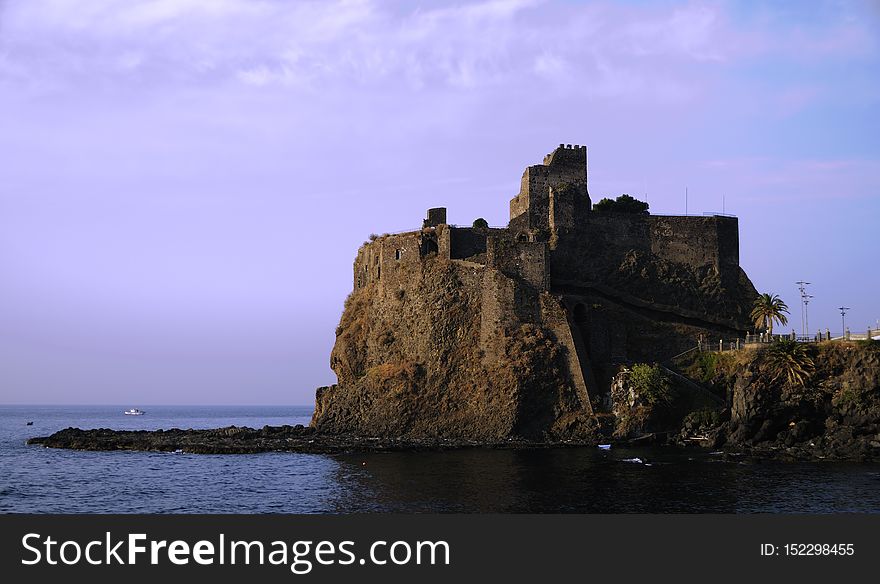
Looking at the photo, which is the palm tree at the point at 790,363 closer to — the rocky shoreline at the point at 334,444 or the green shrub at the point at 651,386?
the rocky shoreline at the point at 334,444

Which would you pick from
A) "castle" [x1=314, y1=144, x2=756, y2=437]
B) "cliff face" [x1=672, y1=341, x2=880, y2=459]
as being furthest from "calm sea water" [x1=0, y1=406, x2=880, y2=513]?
"castle" [x1=314, y1=144, x2=756, y2=437]

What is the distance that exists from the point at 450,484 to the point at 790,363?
34817 mm

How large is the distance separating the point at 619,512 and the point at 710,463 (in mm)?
20936

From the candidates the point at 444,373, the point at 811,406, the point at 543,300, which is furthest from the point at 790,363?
the point at 444,373

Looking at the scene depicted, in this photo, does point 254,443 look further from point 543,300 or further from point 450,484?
point 450,484

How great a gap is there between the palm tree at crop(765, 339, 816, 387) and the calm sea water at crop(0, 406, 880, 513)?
11113 mm

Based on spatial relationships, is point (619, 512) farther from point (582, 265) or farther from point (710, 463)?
point (582, 265)

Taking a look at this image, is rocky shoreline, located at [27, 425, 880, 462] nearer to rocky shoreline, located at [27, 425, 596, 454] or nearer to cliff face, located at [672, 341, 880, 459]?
rocky shoreline, located at [27, 425, 596, 454]

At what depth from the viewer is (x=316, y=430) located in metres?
87.3

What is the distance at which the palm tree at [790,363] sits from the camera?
2704 inches

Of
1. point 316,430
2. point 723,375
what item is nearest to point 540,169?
point 723,375

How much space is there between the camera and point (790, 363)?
69.6 meters

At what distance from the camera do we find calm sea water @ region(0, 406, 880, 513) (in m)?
44.0

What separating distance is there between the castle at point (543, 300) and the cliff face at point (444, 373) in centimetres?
14
